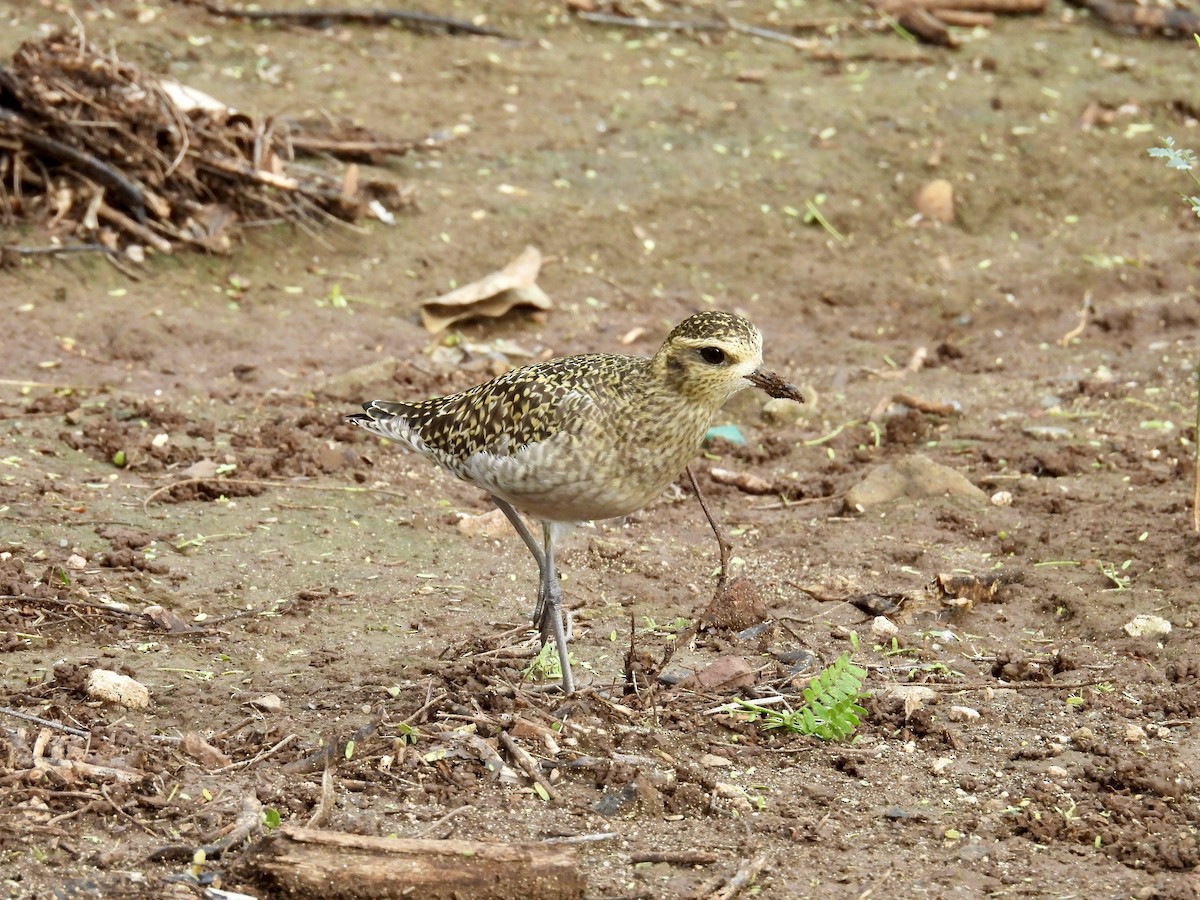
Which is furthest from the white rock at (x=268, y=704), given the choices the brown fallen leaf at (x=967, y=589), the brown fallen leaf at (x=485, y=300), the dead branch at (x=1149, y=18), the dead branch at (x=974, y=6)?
the dead branch at (x=1149, y=18)

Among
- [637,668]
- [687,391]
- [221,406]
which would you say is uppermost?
[687,391]

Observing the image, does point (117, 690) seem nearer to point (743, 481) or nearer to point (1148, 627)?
point (743, 481)

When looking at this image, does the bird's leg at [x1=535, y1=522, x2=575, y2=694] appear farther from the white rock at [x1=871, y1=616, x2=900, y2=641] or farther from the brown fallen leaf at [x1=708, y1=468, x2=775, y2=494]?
the brown fallen leaf at [x1=708, y1=468, x2=775, y2=494]

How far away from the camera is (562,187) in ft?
38.6

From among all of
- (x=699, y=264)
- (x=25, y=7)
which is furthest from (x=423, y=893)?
(x=25, y=7)

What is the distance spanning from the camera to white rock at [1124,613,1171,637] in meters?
6.60

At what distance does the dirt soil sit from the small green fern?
76 millimetres

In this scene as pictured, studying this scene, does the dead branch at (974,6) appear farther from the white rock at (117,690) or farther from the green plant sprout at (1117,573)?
the white rock at (117,690)

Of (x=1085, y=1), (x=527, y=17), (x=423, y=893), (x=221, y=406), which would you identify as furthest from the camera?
(x=1085, y=1)

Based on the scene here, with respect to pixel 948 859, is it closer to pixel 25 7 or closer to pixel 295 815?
pixel 295 815

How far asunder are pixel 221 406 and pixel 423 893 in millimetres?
4964

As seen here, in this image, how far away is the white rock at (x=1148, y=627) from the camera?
6598 mm

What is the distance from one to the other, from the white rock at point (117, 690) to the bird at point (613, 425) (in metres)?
1.52

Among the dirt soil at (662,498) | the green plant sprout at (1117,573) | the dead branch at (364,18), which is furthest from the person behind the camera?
the dead branch at (364,18)
